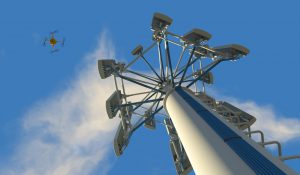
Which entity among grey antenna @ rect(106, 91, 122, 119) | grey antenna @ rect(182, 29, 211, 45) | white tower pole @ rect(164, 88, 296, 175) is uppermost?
grey antenna @ rect(182, 29, 211, 45)

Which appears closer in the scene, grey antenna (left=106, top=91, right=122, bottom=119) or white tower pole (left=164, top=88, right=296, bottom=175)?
white tower pole (left=164, top=88, right=296, bottom=175)

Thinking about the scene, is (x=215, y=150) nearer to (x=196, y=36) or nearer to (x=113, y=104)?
(x=196, y=36)

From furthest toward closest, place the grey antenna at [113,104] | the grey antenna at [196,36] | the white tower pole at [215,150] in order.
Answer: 1. the grey antenna at [113,104]
2. the grey antenna at [196,36]
3. the white tower pole at [215,150]

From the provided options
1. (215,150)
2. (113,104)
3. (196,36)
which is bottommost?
(215,150)

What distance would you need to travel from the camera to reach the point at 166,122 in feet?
108

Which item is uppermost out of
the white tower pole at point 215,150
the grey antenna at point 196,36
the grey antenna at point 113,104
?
the grey antenna at point 196,36

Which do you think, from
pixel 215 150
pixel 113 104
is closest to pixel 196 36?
pixel 113 104

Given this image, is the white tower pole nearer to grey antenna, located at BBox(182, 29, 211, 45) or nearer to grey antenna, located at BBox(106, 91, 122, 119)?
grey antenna, located at BBox(182, 29, 211, 45)

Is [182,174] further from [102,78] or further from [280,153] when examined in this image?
[280,153]

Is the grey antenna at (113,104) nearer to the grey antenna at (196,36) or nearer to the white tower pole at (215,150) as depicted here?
the grey antenna at (196,36)

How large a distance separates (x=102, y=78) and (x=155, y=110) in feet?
16.3

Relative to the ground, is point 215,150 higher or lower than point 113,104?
lower

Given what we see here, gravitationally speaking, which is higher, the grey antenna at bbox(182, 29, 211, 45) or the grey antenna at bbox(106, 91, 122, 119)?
the grey antenna at bbox(182, 29, 211, 45)

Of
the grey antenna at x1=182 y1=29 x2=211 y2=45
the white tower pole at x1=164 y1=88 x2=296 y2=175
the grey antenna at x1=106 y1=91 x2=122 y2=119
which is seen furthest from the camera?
the grey antenna at x1=106 y1=91 x2=122 y2=119
